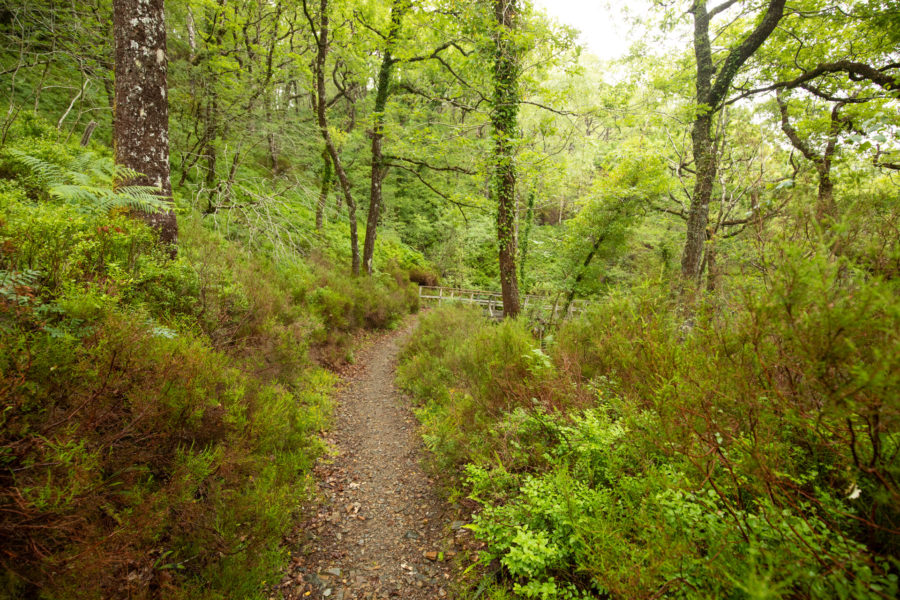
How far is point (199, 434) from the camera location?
3.03 meters

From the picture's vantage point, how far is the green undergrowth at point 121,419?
1.77 meters

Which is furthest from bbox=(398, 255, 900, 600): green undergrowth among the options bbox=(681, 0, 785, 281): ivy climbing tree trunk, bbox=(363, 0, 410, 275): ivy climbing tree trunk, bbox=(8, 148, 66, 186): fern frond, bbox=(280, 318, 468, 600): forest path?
bbox=(363, 0, 410, 275): ivy climbing tree trunk

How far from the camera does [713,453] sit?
6.64 feet

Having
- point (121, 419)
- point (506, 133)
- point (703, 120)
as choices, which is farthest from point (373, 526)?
point (703, 120)

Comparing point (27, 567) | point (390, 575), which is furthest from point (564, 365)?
point (27, 567)

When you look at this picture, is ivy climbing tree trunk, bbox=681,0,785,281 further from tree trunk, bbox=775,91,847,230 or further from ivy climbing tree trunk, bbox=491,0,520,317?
ivy climbing tree trunk, bbox=491,0,520,317

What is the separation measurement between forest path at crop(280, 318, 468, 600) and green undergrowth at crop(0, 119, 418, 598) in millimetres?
343

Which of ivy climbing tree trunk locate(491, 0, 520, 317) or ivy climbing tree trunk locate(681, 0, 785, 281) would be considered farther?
ivy climbing tree trunk locate(681, 0, 785, 281)

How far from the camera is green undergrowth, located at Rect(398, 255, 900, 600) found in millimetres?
1388

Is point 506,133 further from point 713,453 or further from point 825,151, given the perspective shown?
point 825,151

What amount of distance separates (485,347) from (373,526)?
3.15m

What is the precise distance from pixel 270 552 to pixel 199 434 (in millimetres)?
1232

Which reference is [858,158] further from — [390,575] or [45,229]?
[45,229]

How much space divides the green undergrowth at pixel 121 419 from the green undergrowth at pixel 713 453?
211 cm
